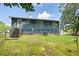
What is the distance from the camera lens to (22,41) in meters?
1.78

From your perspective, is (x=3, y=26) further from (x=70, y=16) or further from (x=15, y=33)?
(x=70, y=16)

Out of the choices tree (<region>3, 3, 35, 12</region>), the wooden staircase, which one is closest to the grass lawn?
the wooden staircase

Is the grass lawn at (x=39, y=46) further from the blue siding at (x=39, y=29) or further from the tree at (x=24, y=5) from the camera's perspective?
the tree at (x=24, y=5)

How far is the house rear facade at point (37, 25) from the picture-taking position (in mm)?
1784

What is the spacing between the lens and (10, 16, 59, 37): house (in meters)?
1.78

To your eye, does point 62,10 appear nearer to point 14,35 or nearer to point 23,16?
point 23,16

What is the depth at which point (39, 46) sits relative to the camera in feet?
5.81

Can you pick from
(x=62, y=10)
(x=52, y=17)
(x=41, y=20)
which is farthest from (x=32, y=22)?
(x=62, y=10)

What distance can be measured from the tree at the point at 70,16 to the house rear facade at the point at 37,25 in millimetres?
85

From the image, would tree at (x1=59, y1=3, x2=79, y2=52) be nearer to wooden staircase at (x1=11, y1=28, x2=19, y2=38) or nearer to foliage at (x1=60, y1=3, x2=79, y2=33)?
foliage at (x1=60, y1=3, x2=79, y2=33)

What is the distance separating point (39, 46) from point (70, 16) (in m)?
0.43

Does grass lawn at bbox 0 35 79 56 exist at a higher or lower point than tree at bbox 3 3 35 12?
lower

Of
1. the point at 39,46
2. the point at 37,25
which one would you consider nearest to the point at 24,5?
the point at 37,25

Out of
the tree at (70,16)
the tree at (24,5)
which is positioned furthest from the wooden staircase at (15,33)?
the tree at (70,16)
